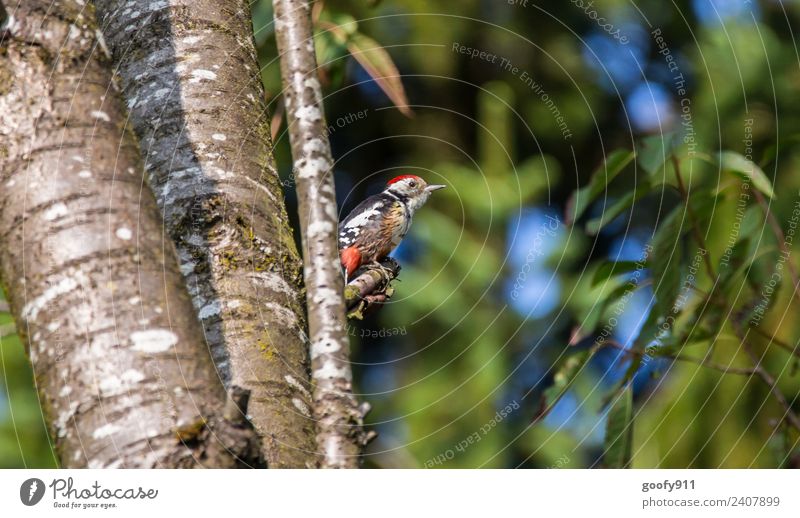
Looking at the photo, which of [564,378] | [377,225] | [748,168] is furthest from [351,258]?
[748,168]

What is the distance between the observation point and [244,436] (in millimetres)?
985

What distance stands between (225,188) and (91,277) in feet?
1.29

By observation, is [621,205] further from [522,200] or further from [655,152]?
[522,200]

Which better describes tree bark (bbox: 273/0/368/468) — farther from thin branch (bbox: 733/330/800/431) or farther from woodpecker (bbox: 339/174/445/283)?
thin branch (bbox: 733/330/800/431)

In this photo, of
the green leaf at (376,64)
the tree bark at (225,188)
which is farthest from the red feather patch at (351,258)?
the tree bark at (225,188)

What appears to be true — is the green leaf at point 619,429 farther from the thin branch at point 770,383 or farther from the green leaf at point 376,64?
the green leaf at point 376,64

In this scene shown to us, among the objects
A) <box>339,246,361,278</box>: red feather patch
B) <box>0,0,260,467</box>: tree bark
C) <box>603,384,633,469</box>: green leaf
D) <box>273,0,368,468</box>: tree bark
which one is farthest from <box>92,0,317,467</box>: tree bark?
<box>603,384,633,469</box>: green leaf

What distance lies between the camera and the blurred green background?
321 cm

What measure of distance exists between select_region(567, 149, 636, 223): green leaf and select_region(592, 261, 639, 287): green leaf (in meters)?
0.14

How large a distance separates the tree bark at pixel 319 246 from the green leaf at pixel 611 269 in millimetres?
811

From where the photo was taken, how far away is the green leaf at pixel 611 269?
194cm

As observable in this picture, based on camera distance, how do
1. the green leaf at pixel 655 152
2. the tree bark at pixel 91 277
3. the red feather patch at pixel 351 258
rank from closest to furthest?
the tree bark at pixel 91 277 → the green leaf at pixel 655 152 → the red feather patch at pixel 351 258

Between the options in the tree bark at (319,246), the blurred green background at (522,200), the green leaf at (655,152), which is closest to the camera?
the tree bark at (319,246)
